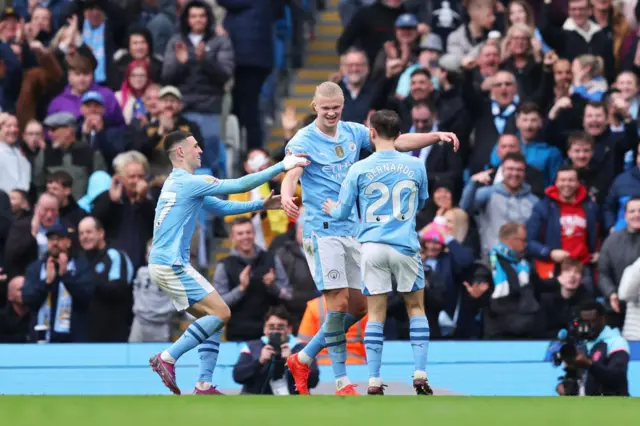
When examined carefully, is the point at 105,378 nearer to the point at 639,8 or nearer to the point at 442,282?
the point at 442,282

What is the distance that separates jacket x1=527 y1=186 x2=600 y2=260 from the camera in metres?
17.1

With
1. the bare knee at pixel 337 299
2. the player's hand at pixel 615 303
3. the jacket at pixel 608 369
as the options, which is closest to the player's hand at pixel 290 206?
the bare knee at pixel 337 299

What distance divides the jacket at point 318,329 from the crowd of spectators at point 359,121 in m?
0.02

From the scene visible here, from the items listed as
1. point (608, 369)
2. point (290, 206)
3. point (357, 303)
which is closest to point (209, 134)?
point (357, 303)

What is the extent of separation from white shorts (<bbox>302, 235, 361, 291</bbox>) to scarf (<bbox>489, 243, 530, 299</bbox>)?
380cm

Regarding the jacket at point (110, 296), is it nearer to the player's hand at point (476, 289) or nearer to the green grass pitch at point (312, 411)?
the player's hand at point (476, 289)

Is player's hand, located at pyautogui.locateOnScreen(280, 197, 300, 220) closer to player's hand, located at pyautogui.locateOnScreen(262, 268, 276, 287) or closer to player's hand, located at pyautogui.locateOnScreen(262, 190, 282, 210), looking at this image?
player's hand, located at pyautogui.locateOnScreen(262, 190, 282, 210)

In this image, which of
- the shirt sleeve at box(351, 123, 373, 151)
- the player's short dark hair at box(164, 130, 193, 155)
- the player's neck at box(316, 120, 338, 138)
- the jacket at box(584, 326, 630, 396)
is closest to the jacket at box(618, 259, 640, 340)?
the jacket at box(584, 326, 630, 396)

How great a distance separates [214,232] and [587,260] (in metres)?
4.89

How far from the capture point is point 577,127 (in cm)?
1828

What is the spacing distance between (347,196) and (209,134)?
7.07 meters

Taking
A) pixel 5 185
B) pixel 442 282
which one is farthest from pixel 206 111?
pixel 442 282

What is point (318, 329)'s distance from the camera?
1520 cm

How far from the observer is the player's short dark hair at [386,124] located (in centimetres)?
1224
